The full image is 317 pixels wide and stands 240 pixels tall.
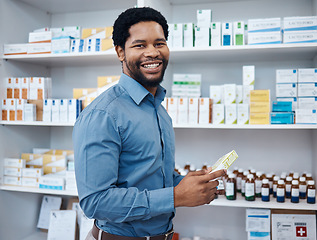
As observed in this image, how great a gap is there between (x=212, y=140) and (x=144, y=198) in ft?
5.47

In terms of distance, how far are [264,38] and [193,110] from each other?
680 millimetres

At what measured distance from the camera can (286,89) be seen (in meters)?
2.18

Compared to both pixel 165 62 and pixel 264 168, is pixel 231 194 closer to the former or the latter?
pixel 264 168

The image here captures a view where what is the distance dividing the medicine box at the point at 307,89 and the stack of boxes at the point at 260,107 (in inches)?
8.6

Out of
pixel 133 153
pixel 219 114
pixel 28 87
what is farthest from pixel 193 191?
pixel 28 87

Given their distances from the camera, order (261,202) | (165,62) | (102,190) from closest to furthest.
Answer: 1. (102,190)
2. (165,62)
3. (261,202)

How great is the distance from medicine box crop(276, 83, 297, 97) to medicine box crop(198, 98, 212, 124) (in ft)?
1.57

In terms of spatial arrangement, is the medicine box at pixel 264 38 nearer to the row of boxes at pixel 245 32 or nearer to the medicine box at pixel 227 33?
the row of boxes at pixel 245 32

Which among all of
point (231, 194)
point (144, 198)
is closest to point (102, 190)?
point (144, 198)

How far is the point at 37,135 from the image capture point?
2.94 m

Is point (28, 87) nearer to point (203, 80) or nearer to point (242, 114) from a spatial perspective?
point (203, 80)

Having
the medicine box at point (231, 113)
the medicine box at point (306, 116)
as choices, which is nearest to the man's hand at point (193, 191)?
the medicine box at point (231, 113)

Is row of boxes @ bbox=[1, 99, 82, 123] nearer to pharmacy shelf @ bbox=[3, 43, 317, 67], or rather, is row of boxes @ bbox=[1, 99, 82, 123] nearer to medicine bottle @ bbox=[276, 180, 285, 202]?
pharmacy shelf @ bbox=[3, 43, 317, 67]

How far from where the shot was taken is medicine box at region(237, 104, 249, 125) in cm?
218
